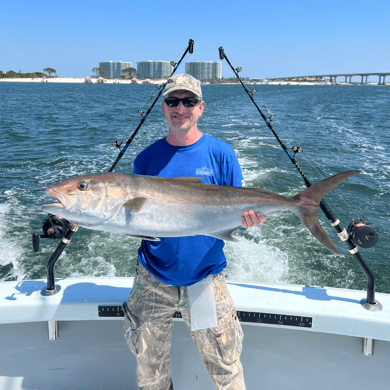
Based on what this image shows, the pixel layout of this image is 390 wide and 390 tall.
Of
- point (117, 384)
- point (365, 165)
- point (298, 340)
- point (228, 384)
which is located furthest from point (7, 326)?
point (365, 165)

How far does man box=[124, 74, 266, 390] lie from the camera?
88.3 inches

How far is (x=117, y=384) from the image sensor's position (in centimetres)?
297

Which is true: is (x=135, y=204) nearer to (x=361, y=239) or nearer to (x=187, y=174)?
(x=187, y=174)

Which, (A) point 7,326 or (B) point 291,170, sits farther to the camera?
(B) point 291,170

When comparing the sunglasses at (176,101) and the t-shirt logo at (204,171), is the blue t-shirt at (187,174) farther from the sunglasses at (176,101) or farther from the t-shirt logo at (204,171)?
the sunglasses at (176,101)

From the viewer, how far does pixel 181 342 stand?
118 inches

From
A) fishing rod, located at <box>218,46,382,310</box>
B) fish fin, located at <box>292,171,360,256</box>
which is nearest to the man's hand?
fish fin, located at <box>292,171,360,256</box>

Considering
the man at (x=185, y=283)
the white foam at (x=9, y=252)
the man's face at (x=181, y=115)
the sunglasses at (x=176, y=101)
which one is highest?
the sunglasses at (x=176, y=101)

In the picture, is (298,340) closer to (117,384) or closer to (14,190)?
(117,384)

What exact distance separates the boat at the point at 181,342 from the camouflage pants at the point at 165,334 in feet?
1.33

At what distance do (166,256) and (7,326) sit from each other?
1.77 meters

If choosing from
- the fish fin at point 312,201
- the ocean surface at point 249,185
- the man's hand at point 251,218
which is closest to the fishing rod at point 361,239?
the fish fin at point 312,201

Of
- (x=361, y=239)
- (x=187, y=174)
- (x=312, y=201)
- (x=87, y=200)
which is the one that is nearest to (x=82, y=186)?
(x=87, y=200)

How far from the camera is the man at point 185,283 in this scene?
7.36 feet
